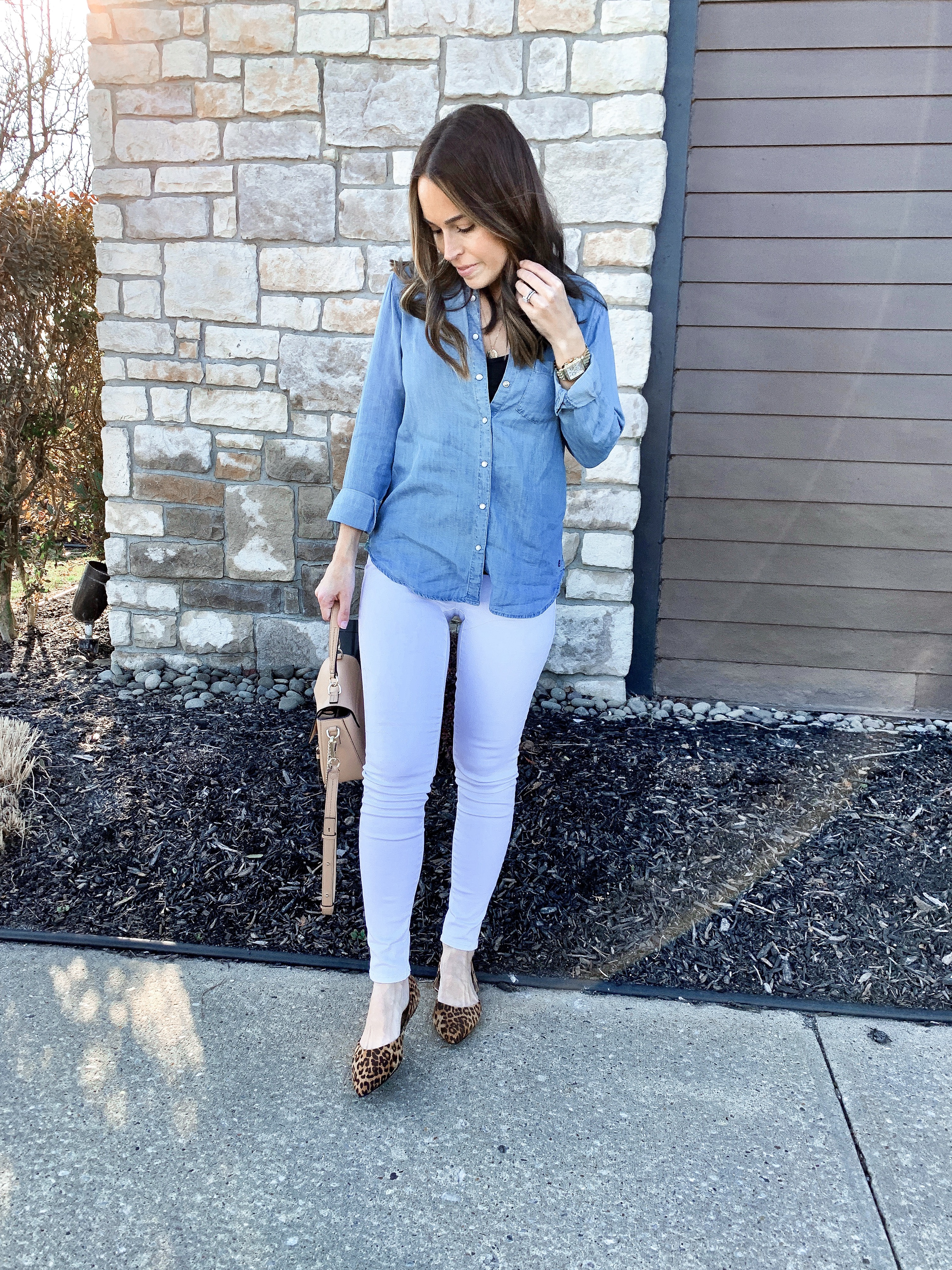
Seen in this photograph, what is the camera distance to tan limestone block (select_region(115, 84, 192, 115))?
3447 mm

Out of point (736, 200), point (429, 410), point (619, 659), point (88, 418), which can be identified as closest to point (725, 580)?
point (619, 659)

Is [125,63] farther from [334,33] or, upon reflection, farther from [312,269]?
[312,269]

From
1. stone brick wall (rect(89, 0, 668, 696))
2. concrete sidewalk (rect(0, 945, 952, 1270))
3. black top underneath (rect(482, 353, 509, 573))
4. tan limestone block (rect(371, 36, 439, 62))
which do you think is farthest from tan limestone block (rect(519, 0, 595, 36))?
concrete sidewalk (rect(0, 945, 952, 1270))

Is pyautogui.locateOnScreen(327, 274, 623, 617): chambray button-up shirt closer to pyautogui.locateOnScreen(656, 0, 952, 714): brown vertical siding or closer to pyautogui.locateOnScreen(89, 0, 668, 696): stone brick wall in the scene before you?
pyautogui.locateOnScreen(89, 0, 668, 696): stone brick wall

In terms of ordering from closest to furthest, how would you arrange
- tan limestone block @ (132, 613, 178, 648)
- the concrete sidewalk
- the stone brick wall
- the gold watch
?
the concrete sidewalk
the gold watch
the stone brick wall
tan limestone block @ (132, 613, 178, 648)

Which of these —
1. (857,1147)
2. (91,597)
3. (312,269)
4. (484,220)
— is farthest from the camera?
(91,597)

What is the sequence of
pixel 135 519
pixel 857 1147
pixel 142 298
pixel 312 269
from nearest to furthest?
pixel 857 1147
pixel 312 269
pixel 142 298
pixel 135 519

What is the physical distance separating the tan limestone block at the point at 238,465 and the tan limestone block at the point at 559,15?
6.07 feet

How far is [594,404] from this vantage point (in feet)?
5.65

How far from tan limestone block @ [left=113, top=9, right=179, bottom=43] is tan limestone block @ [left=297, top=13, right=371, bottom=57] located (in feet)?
1.60

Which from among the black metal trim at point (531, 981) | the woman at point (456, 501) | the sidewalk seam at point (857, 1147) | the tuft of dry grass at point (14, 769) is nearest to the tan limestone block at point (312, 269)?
the woman at point (456, 501)

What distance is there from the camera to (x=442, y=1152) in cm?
175

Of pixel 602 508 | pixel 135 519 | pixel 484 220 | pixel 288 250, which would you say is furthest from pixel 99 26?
pixel 484 220

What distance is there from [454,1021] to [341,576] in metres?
1.01
